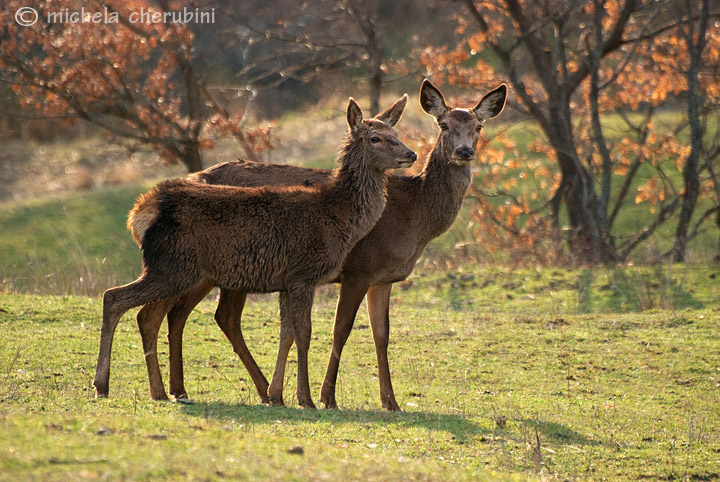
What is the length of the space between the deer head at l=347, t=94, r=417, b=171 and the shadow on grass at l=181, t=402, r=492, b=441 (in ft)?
8.36

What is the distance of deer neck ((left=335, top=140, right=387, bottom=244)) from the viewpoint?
924cm

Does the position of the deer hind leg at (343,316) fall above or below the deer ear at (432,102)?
below

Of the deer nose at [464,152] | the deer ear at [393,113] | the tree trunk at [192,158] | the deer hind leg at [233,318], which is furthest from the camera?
the tree trunk at [192,158]

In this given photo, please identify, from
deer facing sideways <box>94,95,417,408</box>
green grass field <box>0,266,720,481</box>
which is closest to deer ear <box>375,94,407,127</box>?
deer facing sideways <box>94,95,417,408</box>

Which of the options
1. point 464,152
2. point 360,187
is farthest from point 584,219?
point 360,187

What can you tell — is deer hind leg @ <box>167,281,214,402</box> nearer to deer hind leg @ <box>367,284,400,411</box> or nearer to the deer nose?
deer hind leg @ <box>367,284,400,411</box>

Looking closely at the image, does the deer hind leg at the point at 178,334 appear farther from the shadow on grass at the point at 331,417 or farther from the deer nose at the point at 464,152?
the deer nose at the point at 464,152

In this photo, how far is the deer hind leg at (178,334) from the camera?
914 centimetres

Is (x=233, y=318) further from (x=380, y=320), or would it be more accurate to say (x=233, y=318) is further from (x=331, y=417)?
(x=331, y=417)

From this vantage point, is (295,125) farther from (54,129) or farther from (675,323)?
(675,323)

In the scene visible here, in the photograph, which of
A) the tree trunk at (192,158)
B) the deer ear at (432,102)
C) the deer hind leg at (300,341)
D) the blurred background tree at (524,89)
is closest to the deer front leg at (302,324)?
the deer hind leg at (300,341)

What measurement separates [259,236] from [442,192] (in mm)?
2546

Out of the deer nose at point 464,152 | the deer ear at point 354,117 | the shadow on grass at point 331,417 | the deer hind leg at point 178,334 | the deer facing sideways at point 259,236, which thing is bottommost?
the shadow on grass at point 331,417

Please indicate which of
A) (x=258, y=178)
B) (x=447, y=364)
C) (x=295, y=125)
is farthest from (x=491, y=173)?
(x=295, y=125)
